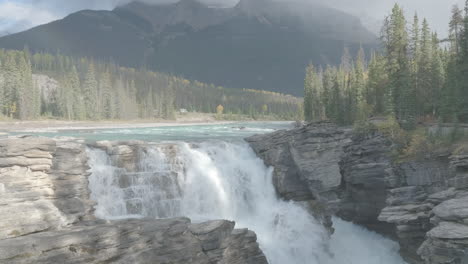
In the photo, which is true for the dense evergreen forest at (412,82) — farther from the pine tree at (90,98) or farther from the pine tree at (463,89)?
the pine tree at (90,98)

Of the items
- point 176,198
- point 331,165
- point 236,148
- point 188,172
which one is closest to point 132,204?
point 176,198

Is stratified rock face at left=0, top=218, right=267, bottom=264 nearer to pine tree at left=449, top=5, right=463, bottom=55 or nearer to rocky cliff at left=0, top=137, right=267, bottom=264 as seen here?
rocky cliff at left=0, top=137, right=267, bottom=264

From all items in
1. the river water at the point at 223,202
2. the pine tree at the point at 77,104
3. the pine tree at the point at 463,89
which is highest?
the pine tree at the point at 77,104

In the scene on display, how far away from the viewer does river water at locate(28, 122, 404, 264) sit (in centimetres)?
2648

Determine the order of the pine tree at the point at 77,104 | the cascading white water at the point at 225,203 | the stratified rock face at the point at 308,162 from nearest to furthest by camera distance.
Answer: the cascading white water at the point at 225,203, the stratified rock face at the point at 308,162, the pine tree at the point at 77,104

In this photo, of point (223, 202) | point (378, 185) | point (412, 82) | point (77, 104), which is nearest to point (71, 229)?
point (223, 202)

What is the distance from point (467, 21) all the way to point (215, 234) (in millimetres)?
32706

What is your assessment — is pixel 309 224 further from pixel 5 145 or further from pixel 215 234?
pixel 5 145

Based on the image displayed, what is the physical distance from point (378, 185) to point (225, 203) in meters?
13.0

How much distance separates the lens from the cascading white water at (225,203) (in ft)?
86.8

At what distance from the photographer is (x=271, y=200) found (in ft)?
105

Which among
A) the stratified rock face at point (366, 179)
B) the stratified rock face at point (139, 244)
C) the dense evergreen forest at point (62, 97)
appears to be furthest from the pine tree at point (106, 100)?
the stratified rock face at point (139, 244)

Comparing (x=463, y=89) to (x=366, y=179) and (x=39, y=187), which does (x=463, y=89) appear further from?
(x=39, y=187)

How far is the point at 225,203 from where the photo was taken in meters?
30.4
